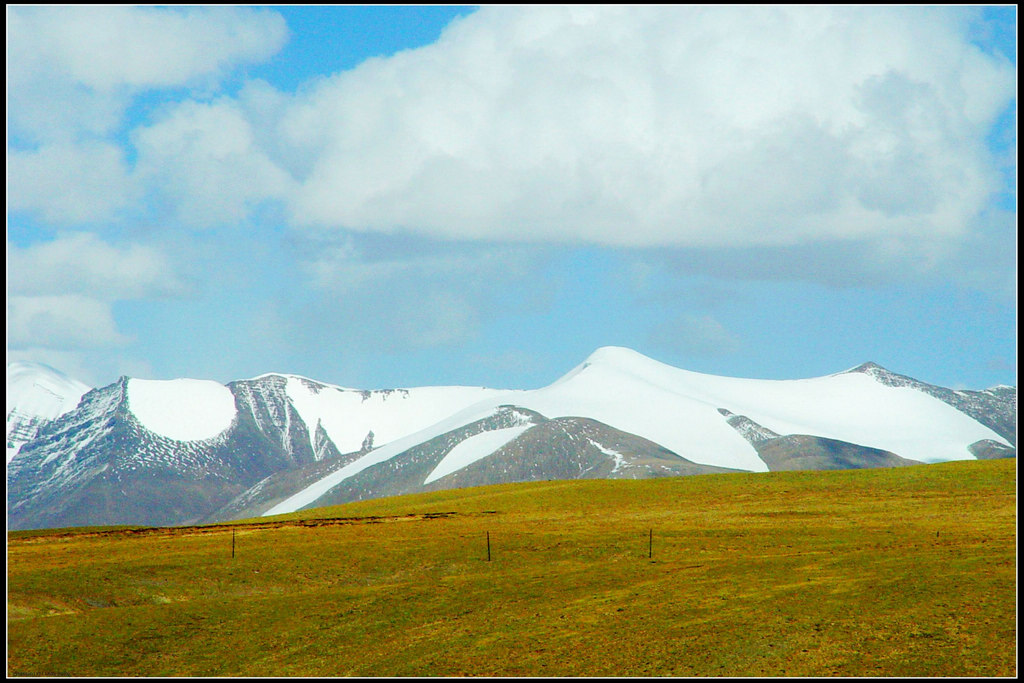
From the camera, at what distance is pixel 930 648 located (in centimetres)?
4872

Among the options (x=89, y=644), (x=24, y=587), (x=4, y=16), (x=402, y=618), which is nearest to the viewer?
(x=4, y=16)

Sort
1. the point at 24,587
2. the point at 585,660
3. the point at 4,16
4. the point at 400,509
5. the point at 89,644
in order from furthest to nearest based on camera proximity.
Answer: the point at 400,509
the point at 24,587
the point at 89,644
the point at 585,660
the point at 4,16

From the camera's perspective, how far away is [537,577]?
6844cm

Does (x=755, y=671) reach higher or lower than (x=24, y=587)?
lower

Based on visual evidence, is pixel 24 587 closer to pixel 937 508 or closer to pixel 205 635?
pixel 205 635

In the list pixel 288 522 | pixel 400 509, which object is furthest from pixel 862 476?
pixel 288 522

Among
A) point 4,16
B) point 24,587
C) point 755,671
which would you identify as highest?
point 4,16

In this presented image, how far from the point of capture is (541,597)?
6266cm

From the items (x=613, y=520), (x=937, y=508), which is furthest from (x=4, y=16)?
(x=937, y=508)

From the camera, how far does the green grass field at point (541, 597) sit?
1993 inches

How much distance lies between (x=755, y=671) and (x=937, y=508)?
54741 millimetres

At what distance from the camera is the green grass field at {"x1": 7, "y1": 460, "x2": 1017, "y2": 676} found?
50.6m

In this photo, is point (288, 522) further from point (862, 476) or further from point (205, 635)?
point (862, 476)

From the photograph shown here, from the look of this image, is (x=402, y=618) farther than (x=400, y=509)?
No
